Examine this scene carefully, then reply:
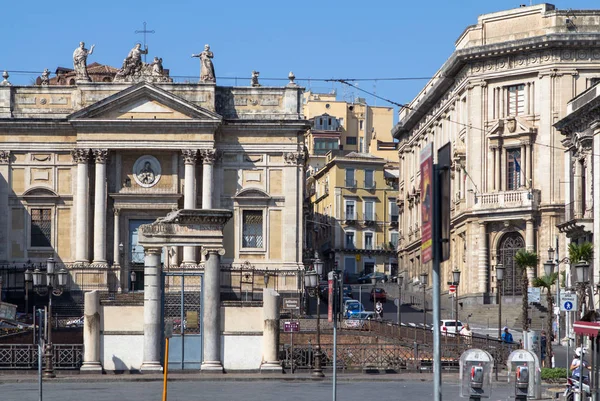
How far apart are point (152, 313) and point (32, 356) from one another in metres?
5.18

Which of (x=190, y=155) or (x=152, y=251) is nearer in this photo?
(x=152, y=251)

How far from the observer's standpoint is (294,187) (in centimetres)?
8038

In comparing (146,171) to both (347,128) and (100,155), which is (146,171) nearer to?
(100,155)

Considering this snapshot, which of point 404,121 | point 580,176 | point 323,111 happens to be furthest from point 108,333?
point 323,111

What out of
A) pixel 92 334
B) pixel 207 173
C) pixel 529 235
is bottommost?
pixel 92 334

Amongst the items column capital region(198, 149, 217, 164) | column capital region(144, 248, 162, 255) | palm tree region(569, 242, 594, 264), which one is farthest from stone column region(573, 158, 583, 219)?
column capital region(144, 248, 162, 255)

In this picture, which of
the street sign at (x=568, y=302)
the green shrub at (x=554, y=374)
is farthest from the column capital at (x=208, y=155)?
the street sign at (x=568, y=302)

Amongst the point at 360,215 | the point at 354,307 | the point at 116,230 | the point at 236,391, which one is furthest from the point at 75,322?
the point at 360,215

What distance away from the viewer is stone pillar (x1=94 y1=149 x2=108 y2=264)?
3091 inches

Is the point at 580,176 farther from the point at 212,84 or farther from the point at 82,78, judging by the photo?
the point at 82,78

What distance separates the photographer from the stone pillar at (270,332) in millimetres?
45031

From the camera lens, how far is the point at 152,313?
147 ft

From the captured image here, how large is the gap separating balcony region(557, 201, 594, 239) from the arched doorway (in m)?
13.8

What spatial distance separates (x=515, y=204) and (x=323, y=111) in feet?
254
